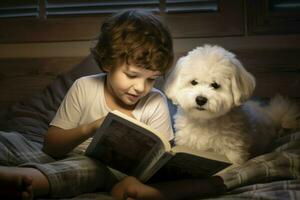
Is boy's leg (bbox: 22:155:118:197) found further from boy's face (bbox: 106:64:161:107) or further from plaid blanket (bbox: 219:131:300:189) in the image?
plaid blanket (bbox: 219:131:300:189)

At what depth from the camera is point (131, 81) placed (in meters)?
1.59

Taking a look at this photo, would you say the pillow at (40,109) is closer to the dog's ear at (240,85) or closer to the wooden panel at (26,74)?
the wooden panel at (26,74)

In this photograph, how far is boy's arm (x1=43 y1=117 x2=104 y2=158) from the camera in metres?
1.52

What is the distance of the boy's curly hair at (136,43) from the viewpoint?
61.9 inches

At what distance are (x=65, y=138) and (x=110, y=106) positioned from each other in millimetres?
239

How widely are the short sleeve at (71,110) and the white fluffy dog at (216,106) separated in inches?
12.7

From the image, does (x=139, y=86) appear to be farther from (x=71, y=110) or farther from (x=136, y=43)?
(x=71, y=110)

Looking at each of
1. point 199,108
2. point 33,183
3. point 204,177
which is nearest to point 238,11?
point 199,108

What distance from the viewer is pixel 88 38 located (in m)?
2.59

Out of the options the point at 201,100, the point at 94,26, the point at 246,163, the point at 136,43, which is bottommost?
the point at 246,163

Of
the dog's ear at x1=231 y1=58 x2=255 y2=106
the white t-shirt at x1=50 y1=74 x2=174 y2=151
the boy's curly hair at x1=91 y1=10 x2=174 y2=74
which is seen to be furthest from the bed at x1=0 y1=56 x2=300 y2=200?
the boy's curly hair at x1=91 y1=10 x2=174 y2=74

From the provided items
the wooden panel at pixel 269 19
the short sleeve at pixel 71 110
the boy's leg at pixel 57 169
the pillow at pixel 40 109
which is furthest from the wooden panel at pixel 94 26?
the boy's leg at pixel 57 169

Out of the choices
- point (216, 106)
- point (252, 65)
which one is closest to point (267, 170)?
point (216, 106)

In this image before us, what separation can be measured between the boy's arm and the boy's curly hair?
0.24 metres
